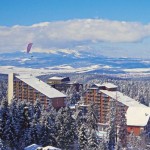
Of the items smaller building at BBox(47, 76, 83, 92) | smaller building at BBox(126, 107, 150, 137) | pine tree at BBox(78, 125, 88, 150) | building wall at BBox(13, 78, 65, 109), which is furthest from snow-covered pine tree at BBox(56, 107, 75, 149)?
smaller building at BBox(47, 76, 83, 92)

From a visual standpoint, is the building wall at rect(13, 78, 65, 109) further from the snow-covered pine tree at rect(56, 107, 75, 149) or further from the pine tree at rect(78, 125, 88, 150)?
the pine tree at rect(78, 125, 88, 150)

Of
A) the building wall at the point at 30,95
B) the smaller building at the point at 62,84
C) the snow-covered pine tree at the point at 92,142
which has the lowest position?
the snow-covered pine tree at the point at 92,142

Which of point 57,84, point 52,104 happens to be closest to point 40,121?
point 52,104

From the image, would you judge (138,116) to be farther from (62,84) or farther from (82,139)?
(62,84)

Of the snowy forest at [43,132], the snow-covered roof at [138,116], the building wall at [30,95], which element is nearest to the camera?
the snowy forest at [43,132]

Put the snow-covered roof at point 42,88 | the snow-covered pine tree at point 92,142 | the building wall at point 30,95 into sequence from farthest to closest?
the snow-covered roof at point 42,88 → the building wall at point 30,95 → the snow-covered pine tree at point 92,142

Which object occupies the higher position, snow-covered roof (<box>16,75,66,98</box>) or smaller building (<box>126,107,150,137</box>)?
snow-covered roof (<box>16,75,66,98</box>)

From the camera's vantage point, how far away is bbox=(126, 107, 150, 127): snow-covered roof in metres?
107

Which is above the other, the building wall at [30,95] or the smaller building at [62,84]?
the smaller building at [62,84]

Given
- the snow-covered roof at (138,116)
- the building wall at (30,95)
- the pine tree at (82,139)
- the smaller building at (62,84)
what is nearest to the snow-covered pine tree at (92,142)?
the pine tree at (82,139)

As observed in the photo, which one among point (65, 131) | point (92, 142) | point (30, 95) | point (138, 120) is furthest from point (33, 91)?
point (92, 142)

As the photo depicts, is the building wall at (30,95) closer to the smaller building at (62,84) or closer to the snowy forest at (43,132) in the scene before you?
the smaller building at (62,84)

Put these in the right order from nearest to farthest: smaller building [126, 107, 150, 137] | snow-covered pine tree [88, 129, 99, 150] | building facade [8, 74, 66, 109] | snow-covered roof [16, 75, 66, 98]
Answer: snow-covered pine tree [88, 129, 99, 150], smaller building [126, 107, 150, 137], building facade [8, 74, 66, 109], snow-covered roof [16, 75, 66, 98]

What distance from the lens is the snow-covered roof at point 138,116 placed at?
106875 millimetres
